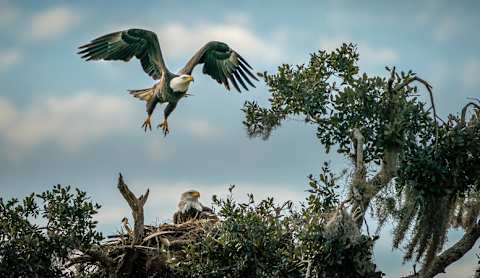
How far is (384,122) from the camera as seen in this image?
11.8 metres

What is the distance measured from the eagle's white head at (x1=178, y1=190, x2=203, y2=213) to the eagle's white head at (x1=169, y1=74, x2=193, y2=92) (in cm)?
150

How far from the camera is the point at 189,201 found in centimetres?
1416

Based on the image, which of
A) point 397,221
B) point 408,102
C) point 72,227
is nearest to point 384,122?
point 408,102

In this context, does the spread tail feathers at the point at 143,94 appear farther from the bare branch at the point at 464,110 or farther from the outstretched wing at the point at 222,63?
the bare branch at the point at 464,110

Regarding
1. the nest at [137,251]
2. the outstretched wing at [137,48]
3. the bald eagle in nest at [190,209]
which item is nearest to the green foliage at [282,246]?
the nest at [137,251]

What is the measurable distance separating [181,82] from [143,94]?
2.46 ft

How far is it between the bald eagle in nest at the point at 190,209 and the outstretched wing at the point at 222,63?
182cm

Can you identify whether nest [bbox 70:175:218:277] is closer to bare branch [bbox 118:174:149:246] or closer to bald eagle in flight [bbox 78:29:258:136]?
bare branch [bbox 118:174:149:246]

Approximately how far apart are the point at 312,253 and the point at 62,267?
3.19m

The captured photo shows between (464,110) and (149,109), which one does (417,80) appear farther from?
(149,109)

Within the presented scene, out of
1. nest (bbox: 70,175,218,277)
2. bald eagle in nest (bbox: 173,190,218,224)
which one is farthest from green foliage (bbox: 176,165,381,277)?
bald eagle in nest (bbox: 173,190,218,224)

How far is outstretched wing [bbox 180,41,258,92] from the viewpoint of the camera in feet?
48.7

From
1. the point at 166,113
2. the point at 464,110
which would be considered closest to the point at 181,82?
the point at 166,113

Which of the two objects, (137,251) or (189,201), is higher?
(189,201)
